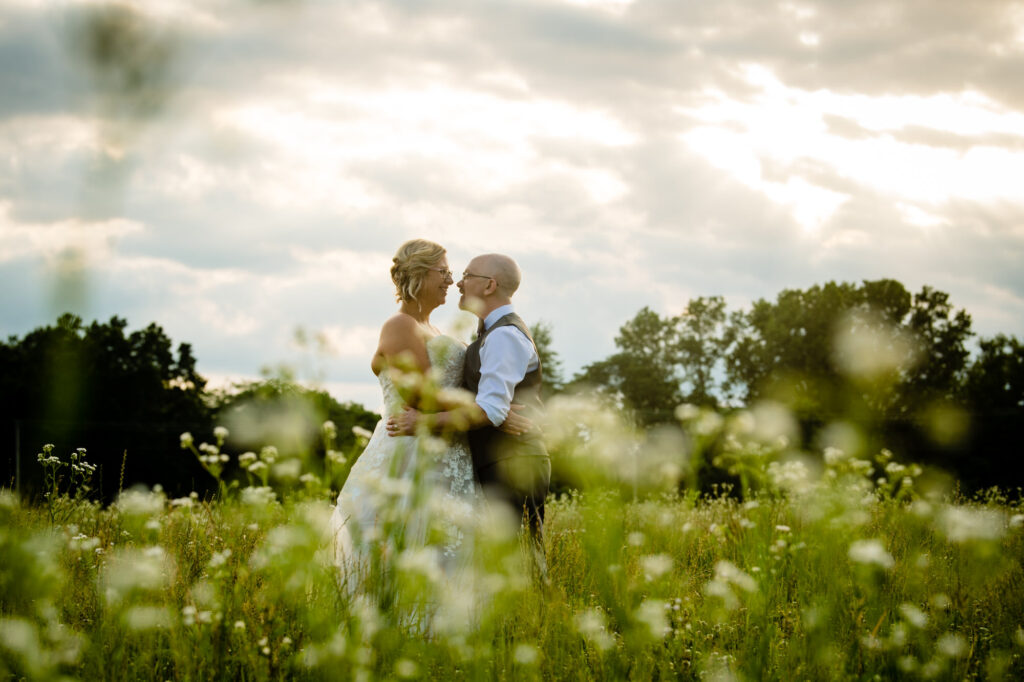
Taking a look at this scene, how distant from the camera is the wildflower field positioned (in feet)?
9.01

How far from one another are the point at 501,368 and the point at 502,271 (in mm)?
809

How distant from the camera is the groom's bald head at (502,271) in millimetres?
5125

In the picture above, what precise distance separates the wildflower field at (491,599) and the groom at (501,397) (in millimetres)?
270

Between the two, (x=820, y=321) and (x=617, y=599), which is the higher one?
(x=820, y=321)

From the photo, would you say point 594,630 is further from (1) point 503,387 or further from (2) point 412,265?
(2) point 412,265

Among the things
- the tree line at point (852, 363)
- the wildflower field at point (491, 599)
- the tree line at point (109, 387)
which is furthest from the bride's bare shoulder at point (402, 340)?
the tree line at point (852, 363)

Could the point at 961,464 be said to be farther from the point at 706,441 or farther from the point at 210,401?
the point at 210,401

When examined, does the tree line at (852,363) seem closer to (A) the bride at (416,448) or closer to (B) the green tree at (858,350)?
(B) the green tree at (858,350)

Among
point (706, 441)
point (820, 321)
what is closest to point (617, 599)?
point (706, 441)

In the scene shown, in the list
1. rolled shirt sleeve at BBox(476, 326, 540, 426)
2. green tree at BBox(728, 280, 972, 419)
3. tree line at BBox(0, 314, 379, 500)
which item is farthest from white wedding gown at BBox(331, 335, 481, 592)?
green tree at BBox(728, 280, 972, 419)

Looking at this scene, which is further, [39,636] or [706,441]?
[39,636]

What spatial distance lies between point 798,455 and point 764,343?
99.3 feet

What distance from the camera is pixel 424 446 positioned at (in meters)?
2.67

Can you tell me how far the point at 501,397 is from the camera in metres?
4.57
